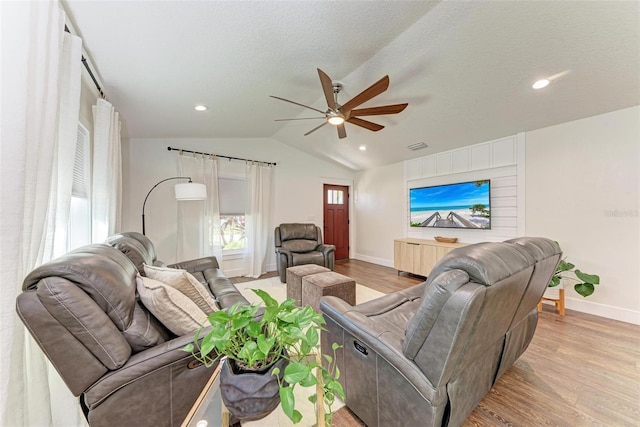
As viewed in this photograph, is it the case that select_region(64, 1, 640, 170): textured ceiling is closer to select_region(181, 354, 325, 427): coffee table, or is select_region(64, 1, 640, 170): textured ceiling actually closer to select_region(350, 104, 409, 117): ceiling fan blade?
select_region(350, 104, 409, 117): ceiling fan blade

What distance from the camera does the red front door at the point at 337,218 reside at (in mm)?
6004

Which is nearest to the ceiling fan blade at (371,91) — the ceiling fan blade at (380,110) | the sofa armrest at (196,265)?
the ceiling fan blade at (380,110)

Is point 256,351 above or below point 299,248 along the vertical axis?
above

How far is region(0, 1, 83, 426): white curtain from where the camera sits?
82 centimetres

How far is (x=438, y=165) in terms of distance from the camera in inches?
173

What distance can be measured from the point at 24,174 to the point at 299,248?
385cm

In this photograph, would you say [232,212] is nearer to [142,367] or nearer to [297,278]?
[297,278]

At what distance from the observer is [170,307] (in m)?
1.20

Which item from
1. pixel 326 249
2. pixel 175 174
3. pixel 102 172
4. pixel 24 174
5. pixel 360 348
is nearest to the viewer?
pixel 24 174

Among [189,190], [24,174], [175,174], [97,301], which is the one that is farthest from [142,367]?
[175,174]

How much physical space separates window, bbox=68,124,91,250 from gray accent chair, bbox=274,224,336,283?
2.61 metres

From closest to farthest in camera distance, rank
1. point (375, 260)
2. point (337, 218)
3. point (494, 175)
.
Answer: point (494, 175), point (375, 260), point (337, 218)

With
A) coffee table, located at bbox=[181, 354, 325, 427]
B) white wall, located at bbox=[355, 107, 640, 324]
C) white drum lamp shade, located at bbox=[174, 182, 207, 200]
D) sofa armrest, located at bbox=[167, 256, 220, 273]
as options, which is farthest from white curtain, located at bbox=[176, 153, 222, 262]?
white wall, located at bbox=[355, 107, 640, 324]

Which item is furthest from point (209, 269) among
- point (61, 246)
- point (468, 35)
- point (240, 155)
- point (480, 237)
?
point (480, 237)
